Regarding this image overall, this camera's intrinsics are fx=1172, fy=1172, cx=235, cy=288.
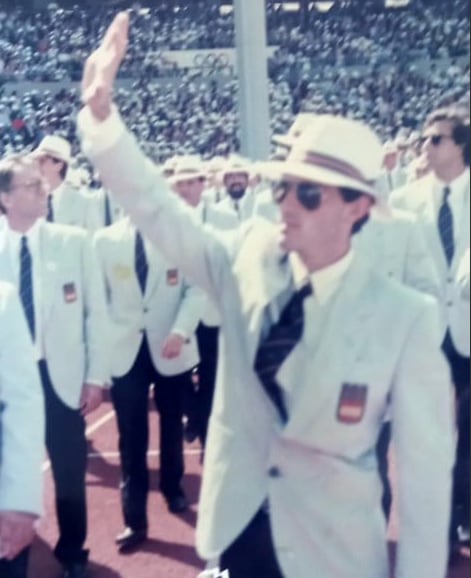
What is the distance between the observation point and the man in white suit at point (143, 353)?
2779 mm

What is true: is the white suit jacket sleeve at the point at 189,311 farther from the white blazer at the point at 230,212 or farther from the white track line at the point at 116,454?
the white track line at the point at 116,454

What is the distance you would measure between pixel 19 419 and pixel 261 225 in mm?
730

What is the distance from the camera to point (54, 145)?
2.89m

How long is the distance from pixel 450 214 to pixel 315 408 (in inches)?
20.6

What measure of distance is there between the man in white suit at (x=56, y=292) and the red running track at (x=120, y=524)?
0.18ft

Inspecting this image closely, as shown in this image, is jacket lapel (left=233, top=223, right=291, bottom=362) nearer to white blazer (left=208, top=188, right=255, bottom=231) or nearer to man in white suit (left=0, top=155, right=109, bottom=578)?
white blazer (left=208, top=188, right=255, bottom=231)

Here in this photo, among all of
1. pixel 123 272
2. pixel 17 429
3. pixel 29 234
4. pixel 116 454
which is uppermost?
pixel 29 234

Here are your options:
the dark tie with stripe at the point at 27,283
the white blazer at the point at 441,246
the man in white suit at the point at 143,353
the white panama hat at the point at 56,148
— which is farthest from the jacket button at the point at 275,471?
Result: the white panama hat at the point at 56,148

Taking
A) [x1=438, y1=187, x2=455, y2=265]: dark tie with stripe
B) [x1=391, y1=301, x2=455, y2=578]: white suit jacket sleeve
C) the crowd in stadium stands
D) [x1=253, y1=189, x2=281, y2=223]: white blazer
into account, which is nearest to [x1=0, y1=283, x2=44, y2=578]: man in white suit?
the crowd in stadium stands

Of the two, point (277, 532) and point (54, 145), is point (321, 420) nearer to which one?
point (277, 532)

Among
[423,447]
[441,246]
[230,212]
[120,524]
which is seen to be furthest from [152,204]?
[120,524]

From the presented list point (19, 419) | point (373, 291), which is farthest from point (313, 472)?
point (19, 419)

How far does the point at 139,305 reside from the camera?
2848mm

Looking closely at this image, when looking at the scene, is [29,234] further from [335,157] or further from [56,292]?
[335,157]
